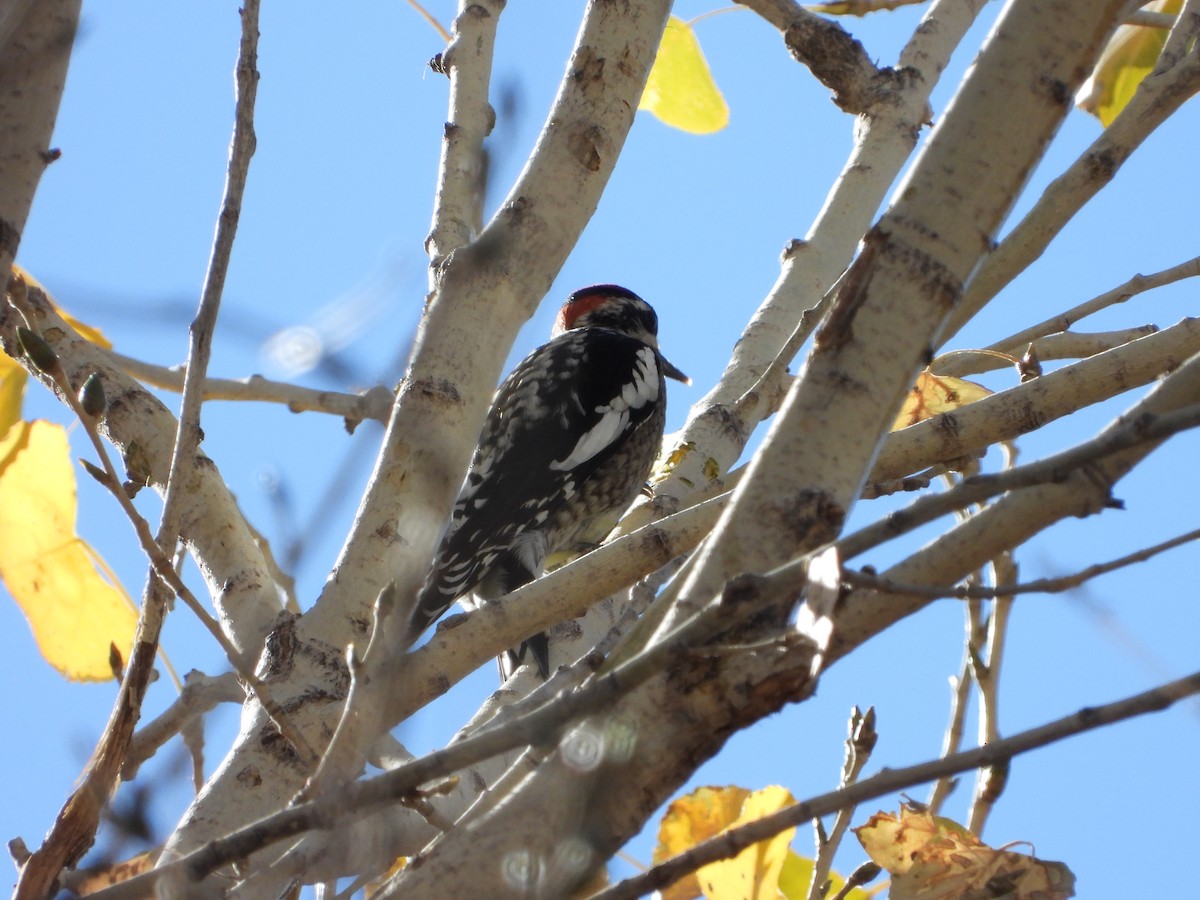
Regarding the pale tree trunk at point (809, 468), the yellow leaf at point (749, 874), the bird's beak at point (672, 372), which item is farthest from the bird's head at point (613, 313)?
the pale tree trunk at point (809, 468)

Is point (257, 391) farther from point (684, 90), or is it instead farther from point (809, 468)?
point (809, 468)

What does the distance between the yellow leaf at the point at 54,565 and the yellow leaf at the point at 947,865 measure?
1.41 metres

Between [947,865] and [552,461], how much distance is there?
9.34 feet

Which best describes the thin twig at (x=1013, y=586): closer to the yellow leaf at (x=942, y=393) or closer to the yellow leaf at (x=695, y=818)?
the yellow leaf at (x=695, y=818)

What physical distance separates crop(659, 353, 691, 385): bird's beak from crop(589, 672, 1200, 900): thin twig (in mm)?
4555

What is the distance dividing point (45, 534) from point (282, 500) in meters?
1.27

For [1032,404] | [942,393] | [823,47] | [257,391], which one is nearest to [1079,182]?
[1032,404]

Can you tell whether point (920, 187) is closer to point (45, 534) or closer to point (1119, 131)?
point (1119, 131)

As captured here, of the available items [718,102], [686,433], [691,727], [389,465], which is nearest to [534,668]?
[686,433]

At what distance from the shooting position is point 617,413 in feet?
16.1

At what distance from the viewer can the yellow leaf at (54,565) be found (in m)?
2.51

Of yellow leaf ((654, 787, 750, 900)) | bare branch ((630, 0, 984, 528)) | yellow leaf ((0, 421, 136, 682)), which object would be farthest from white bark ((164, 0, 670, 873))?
bare branch ((630, 0, 984, 528))

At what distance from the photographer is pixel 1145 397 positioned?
1246 mm

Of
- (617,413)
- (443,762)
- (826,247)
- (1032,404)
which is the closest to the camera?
(443,762)
